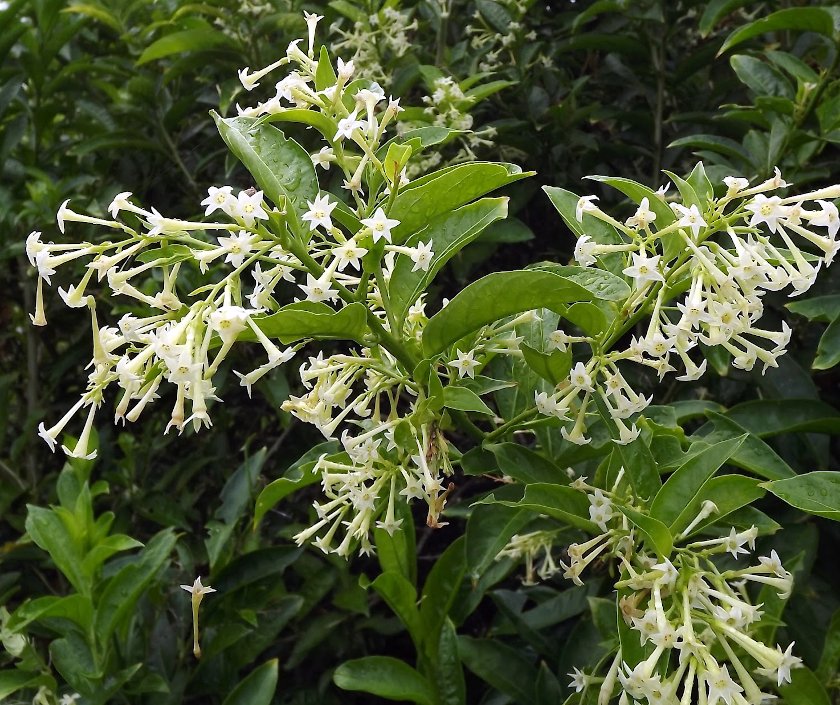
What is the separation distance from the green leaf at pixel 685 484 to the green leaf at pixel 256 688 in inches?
40.2

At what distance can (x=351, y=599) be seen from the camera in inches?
92.4

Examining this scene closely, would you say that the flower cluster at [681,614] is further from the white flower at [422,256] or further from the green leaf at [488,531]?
the white flower at [422,256]

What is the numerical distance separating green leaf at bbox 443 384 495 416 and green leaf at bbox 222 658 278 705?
0.93m

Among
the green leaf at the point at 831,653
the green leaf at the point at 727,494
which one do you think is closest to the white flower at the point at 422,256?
the green leaf at the point at 727,494

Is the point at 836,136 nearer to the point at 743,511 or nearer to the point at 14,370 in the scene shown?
the point at 743,511

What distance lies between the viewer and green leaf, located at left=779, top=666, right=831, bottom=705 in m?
1.61

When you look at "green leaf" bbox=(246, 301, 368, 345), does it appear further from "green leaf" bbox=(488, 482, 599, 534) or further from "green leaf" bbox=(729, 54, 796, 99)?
"green leaf" bbox=(729, 54, 796, 99)

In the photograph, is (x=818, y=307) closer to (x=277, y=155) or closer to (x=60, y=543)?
(x=277, y=155)

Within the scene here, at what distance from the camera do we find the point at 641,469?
1.46 meters

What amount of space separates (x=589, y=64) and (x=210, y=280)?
154 centimetres

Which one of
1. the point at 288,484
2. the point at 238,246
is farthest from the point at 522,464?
the point at 238,246

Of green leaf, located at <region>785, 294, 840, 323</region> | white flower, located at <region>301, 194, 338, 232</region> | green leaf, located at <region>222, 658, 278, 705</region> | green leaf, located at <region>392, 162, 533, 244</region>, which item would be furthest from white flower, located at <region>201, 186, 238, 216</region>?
green leaf, located at <region>785, 294, 840, 323</region>

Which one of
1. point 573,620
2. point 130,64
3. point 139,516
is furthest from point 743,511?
point 130,64

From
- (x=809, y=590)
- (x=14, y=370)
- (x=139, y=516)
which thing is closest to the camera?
(x=809, y=590)
